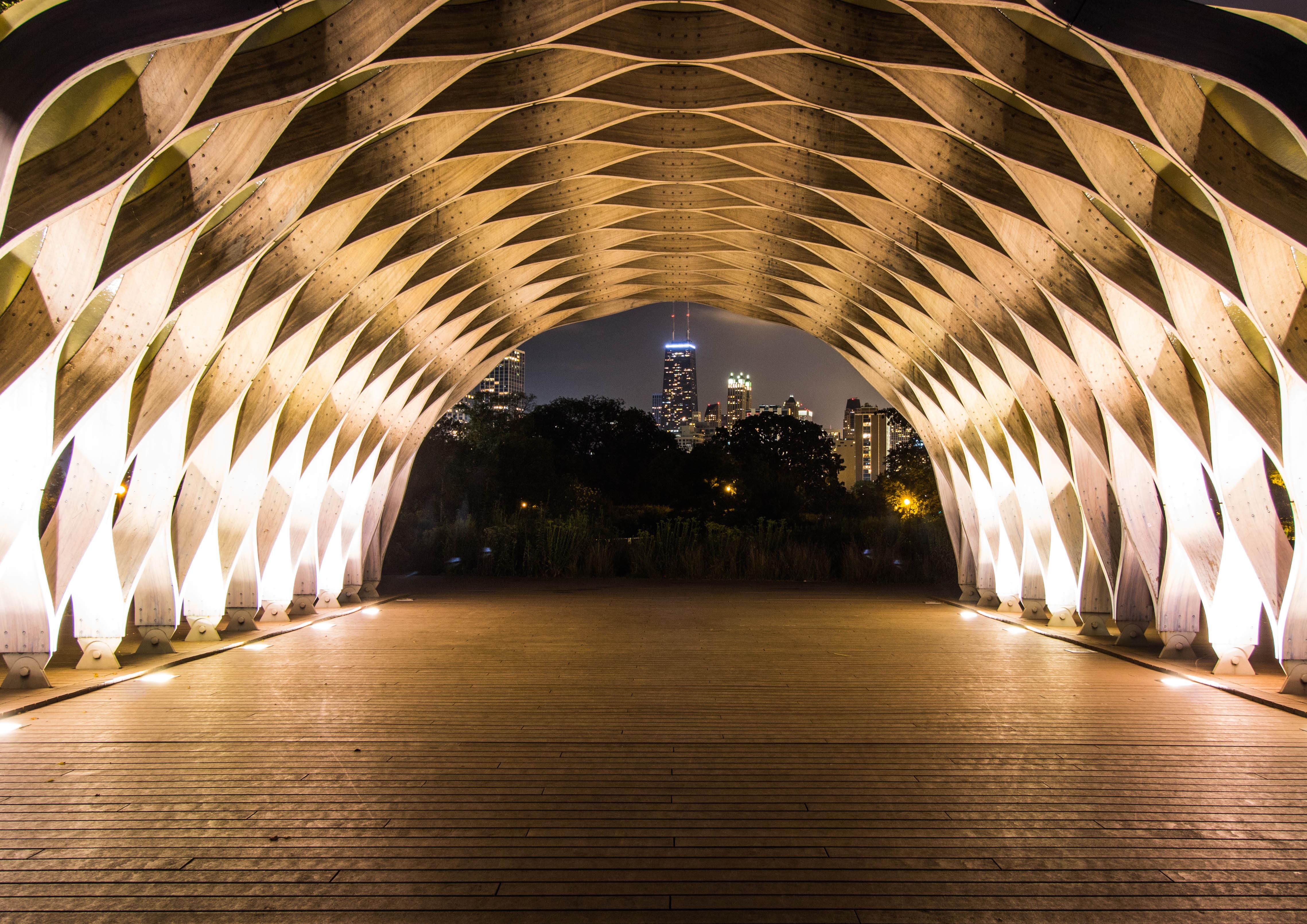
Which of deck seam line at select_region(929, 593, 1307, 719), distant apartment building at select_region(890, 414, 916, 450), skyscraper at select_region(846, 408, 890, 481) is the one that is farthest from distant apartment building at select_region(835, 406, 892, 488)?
deck seam line at select_region(929, 593, 1307, 719)

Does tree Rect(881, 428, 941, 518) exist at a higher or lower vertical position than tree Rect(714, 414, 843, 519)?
lower

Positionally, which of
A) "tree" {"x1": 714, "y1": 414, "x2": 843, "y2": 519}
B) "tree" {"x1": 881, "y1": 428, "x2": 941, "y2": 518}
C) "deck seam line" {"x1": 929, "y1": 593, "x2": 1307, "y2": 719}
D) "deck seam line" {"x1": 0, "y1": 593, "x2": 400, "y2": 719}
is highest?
"tree" {"x1": 714, "y1": 414, "x2": 843, "y2": 519}

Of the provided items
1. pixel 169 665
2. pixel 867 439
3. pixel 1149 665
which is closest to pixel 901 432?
pixel 867 439

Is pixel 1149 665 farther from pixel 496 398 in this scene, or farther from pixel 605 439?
pixel 605 439

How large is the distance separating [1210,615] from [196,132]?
12764mm

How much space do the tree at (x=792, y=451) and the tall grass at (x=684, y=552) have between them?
22028 mm

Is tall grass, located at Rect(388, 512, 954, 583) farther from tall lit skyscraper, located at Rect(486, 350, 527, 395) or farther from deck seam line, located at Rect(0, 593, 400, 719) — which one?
tall lit skyscraper, located at Rect(486, 350, 527, 395)

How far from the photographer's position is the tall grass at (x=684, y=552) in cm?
2478

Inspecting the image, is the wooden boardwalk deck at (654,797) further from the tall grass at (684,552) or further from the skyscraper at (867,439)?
the skyscraper at (867,439)

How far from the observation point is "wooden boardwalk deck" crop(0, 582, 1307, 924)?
4.30 metres

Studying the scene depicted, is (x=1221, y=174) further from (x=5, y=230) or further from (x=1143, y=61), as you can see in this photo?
(x=5, y=230)

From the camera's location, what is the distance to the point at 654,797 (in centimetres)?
580

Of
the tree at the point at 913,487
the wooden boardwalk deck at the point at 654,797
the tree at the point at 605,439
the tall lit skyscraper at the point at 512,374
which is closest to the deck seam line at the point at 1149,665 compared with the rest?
the wooden boardwalk deck at the point at 654,797

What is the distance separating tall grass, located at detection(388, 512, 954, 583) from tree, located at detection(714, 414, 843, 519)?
22.0m
